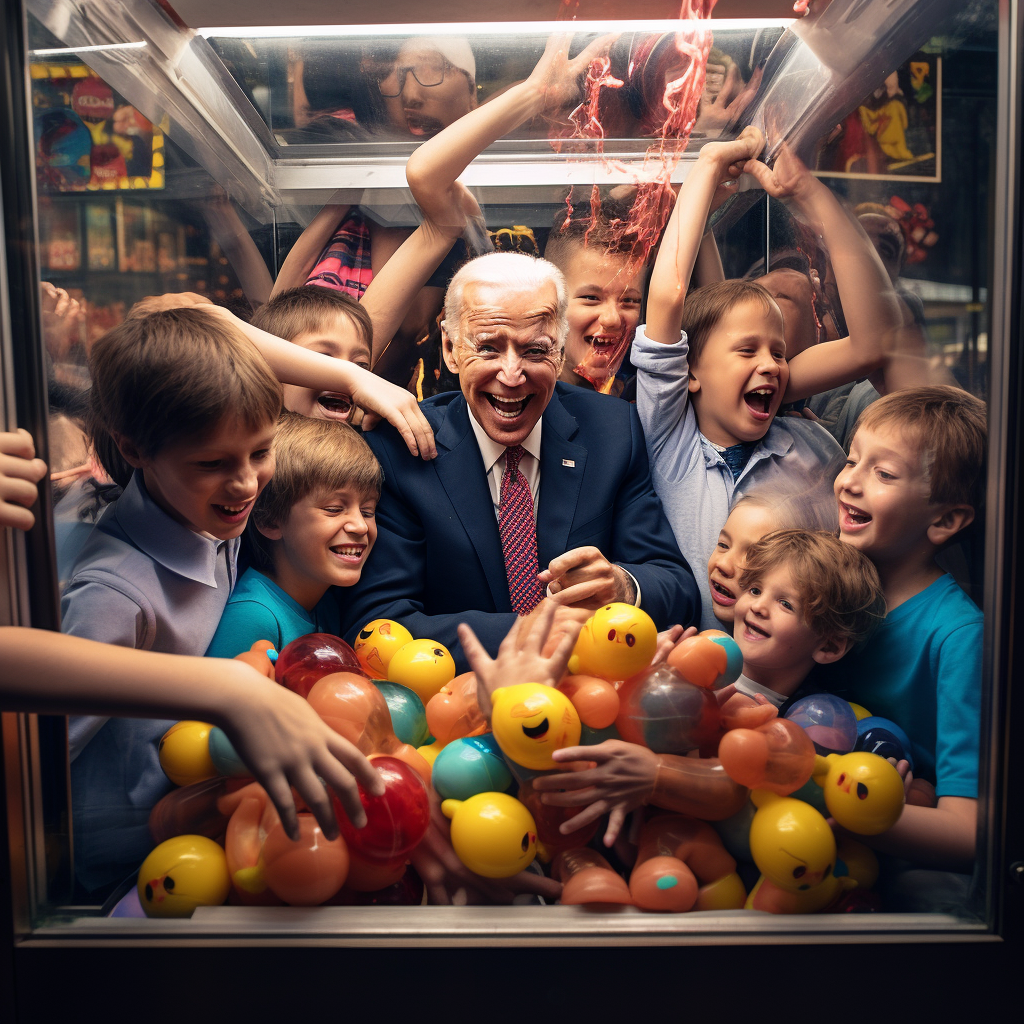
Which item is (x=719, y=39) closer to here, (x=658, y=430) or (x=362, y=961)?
(x=658, y=430)

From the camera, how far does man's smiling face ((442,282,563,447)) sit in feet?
5.15

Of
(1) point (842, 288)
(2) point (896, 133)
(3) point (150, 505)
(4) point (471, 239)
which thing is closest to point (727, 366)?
(1) point (842, 288)

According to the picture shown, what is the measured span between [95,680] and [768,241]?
157 cm

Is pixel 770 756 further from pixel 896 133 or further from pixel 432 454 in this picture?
pixel 896 133

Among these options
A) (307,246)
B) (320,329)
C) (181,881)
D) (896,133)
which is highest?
(896,133)

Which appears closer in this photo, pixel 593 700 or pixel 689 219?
pixel 593 700

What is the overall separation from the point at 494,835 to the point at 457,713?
242mm

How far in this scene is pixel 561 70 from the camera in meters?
1.51

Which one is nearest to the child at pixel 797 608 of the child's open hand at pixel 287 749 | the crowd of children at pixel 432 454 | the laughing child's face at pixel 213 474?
the crowd of children at pixel 432 454

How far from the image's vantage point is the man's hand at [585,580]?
143 cm

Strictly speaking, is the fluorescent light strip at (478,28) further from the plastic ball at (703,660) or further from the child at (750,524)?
the plastic ball at (703,660)

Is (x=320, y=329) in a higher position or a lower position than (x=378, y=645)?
higher

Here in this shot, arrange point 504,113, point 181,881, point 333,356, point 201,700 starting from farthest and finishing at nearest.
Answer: point 333,356 < point 504,113 < point 181,881 < point 201,700

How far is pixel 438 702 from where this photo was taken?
1.30 metres
